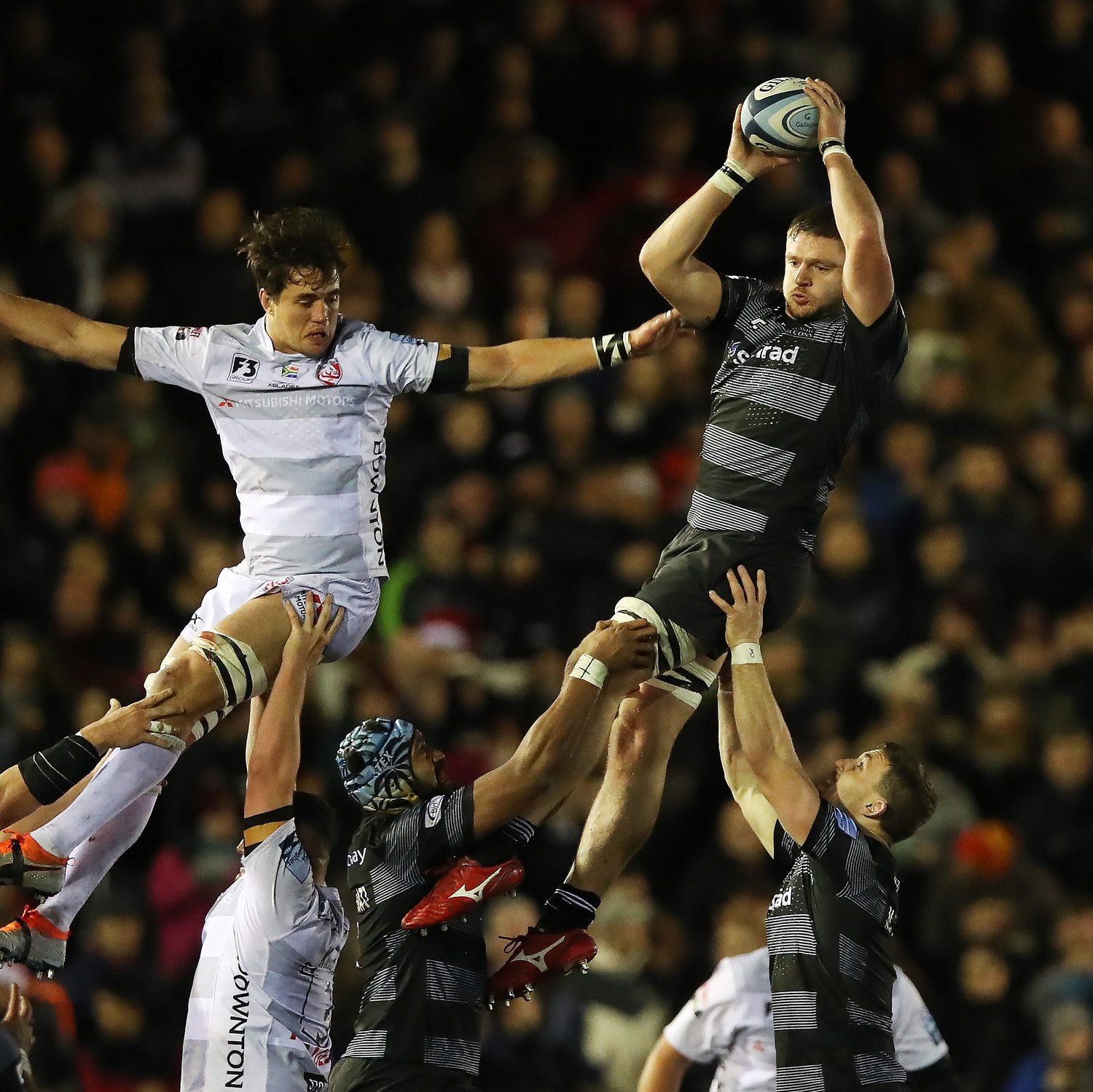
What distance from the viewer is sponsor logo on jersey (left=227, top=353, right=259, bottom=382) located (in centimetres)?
733

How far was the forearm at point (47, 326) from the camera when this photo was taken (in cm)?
734

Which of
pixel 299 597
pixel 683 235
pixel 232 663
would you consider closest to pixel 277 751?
pixel 232 663

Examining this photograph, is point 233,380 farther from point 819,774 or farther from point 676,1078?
point 819,774

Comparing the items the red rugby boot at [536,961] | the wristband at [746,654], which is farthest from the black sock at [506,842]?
the wristband at [746,654]

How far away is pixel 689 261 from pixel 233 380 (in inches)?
66.4

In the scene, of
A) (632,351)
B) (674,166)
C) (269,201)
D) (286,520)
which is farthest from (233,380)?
(674,166)

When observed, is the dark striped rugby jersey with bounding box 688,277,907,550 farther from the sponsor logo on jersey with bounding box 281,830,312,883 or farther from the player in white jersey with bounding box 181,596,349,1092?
the sponsor logo on jersey with bounding box 281,830,312,883

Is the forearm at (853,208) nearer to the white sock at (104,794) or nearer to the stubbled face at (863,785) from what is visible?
the stubbled face at (863,785)

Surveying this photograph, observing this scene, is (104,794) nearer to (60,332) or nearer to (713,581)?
(60,332)

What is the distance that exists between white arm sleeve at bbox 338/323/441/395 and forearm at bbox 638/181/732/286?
852 millimetres

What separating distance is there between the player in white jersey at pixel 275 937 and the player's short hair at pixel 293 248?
1.17m

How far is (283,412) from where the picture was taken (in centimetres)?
731

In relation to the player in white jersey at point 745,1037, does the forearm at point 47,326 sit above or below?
above

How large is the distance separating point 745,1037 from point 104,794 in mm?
2708
